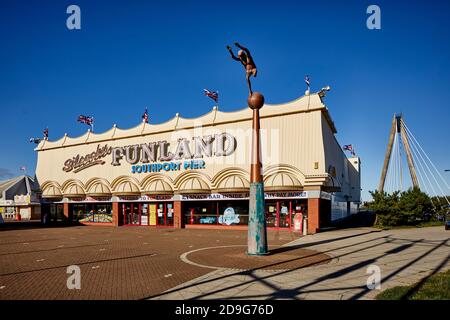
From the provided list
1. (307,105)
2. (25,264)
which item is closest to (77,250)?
(25,264)

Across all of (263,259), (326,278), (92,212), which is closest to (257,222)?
(263,259)

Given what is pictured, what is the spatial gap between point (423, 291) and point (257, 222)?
733 cm

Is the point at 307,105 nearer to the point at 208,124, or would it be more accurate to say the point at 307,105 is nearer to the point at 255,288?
the point at 208,124

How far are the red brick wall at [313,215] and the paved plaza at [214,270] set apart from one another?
7237 millimetres

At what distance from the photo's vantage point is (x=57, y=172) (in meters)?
42.2

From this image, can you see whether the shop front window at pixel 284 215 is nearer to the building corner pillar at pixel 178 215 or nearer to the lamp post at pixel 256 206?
the building corner pillar at pixel 178 215

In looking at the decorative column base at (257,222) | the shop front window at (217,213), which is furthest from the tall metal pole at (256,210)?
the shop front window at (217,213)

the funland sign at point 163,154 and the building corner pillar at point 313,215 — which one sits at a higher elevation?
the funland sign at point 163,154

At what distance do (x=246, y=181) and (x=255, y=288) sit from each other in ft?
63.9

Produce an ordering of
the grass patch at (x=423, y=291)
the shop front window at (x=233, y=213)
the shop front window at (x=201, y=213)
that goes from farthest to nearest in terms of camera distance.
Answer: the shop front window at (x=201, y=213) < the shop front window at (x=233, y=213) < the grass patch at (x=423, y=291)

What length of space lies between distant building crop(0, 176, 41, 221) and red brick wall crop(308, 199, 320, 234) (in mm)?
44293

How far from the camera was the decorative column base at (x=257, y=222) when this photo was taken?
14.8 m

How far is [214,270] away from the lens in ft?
39.6

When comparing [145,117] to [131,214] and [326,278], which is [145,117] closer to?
[131,214]
